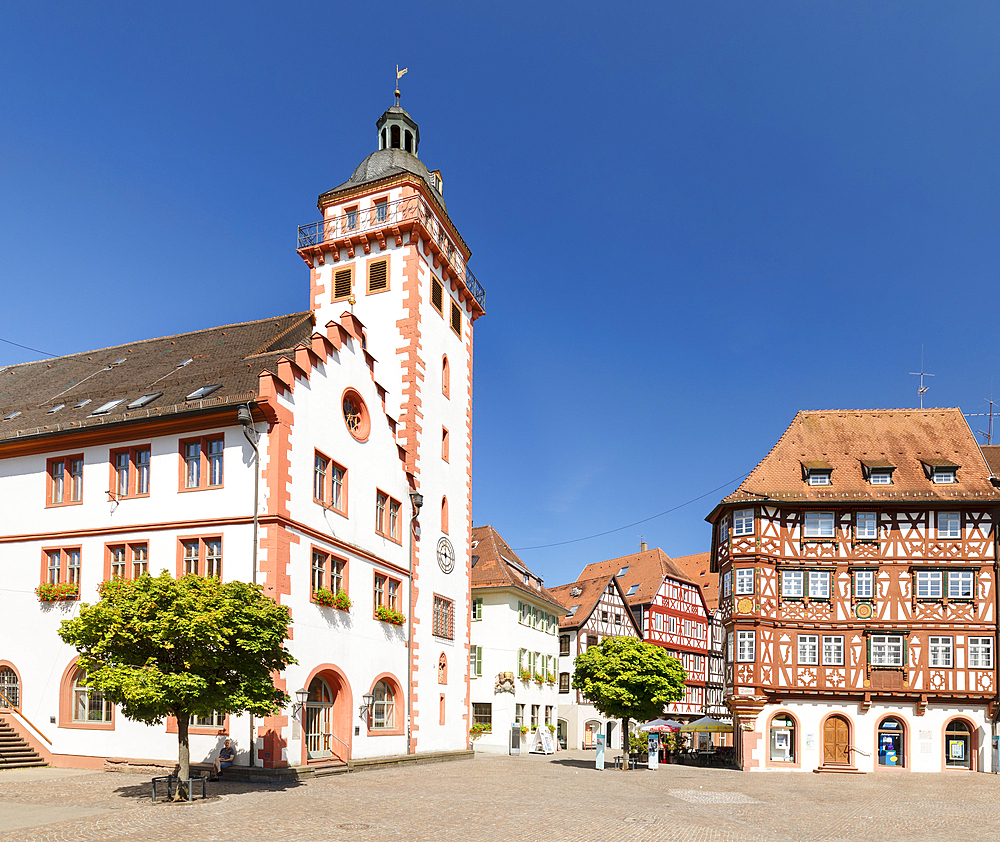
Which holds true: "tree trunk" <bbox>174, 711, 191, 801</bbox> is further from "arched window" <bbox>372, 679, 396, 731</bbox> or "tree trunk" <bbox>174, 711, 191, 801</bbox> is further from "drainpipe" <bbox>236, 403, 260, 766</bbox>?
"arched window" <bbox>372, 679, 396, 731</bbox>

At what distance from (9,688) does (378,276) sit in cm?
2044

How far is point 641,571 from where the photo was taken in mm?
78188

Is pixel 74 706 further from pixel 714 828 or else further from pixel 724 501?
pixel 724 501

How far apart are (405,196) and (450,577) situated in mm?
15939

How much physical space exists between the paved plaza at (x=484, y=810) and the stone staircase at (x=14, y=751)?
796 mm

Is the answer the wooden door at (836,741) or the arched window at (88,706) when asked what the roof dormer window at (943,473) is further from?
the arched window at (88,706)

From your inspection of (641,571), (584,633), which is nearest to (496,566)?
(584,633)

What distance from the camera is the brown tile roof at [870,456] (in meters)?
43.4

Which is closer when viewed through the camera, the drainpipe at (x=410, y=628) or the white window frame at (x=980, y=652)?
the drainpipe at (x=410, y=628)

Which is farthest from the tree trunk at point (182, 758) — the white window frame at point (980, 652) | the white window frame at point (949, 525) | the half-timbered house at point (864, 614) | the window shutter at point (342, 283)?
the white window frame at point (949, 525)

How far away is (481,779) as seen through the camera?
96.4ft

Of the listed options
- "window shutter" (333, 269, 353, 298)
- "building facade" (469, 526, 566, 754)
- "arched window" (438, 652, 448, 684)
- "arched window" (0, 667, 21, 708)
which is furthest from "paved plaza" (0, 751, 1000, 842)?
"building facade" (469, 526, 566, 754)

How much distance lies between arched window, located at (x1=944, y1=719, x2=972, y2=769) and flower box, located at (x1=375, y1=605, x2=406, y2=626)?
78.8 feet

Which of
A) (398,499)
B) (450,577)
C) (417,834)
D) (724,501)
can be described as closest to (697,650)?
(724,501)
